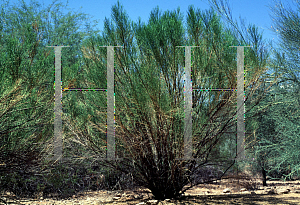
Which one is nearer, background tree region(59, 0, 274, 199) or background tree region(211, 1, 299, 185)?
background tree region(59, 0, 274, 199)

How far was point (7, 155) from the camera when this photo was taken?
190 inches

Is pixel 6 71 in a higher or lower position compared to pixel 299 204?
higher

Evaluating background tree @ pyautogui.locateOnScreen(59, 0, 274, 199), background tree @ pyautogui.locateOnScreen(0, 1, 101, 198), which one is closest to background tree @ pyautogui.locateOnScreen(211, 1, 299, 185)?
background tree @ pyautogui.locateOnScreen(59, 0, 274, 199)

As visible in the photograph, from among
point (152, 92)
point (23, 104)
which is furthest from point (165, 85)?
point (23, 104)

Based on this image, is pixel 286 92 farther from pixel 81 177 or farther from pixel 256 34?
pixel 81 177

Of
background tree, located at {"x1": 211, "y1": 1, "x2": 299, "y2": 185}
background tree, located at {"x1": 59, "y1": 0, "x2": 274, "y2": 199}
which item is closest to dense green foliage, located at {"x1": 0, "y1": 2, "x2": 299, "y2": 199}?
background tree, located at {"x1": 59, "y1": 0, "x2": 274, "y2": 199}

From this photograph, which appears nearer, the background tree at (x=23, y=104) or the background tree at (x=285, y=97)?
the background tree at (x=23, y=104)

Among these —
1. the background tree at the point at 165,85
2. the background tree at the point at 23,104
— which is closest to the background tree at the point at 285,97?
the background tree at the point at 165,85

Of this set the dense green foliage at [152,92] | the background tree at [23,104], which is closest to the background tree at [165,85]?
the dense green foliage at [152,92]

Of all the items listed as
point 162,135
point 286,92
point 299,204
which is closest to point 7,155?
point 162,135

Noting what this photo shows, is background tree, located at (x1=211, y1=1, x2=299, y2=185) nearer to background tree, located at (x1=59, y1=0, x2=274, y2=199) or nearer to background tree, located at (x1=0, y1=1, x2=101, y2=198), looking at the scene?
background tree, located at (x1=59, y1=0, x2=274, y2=199)

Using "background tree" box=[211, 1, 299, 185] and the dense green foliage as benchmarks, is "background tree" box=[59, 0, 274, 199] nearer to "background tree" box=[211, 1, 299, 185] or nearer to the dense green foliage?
the dense green foliage

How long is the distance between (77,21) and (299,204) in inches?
445

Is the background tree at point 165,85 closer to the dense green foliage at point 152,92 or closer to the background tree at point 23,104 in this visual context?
the dense green foliage at point 152,92
